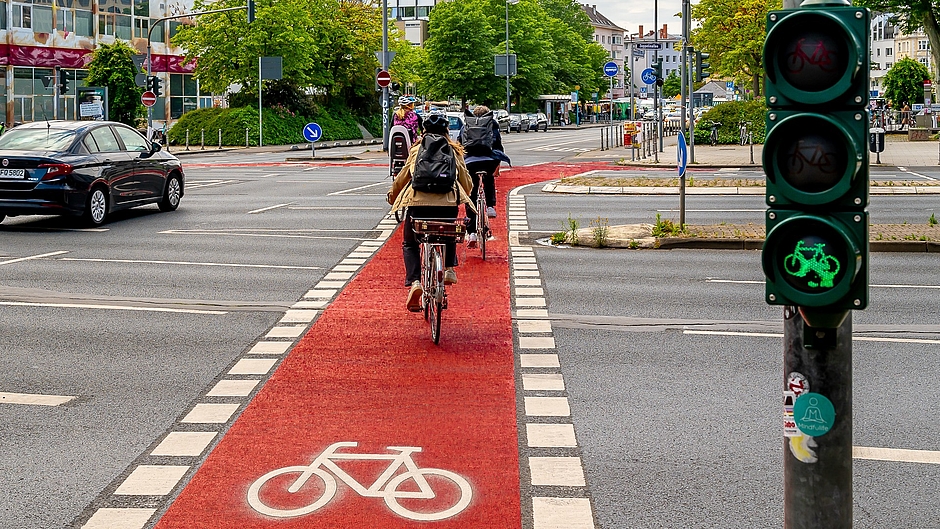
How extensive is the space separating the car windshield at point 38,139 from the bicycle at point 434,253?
11463 mm

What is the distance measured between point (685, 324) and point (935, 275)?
4.69 meters

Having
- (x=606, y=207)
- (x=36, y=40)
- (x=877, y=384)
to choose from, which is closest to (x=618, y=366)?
(x=877, y=384)

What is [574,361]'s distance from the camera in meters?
9.38

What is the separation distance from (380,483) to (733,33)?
8186 centimetres

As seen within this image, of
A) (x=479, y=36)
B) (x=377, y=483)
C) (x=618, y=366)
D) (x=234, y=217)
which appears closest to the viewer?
(x=377, y=483)

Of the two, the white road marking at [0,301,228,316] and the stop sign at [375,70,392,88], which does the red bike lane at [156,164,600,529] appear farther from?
the stop sign at [375,70,392,88]

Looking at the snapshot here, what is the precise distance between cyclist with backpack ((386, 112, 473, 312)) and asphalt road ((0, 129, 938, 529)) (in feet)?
3.96

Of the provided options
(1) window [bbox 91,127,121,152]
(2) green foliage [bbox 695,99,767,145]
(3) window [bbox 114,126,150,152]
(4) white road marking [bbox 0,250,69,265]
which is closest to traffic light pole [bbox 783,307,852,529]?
(4) white road marking [bbox 0,250,69,265]

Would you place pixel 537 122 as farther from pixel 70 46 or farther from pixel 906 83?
pixel 70 46

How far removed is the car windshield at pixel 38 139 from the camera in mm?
20109

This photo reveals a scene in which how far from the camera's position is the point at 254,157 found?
168 ft

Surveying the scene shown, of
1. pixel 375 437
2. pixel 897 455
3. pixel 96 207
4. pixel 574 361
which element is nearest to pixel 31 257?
pixel 96 207

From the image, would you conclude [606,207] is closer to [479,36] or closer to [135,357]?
[135,357]

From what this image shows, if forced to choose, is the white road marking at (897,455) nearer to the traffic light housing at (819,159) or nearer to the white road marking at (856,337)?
the traffic light housing at (819,159)
